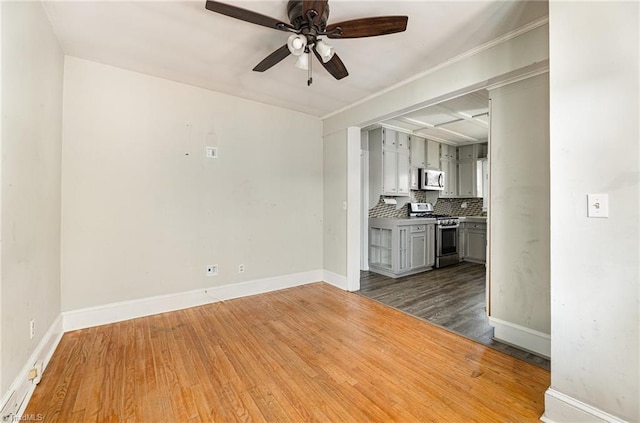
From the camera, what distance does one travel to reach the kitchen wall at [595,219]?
131cm

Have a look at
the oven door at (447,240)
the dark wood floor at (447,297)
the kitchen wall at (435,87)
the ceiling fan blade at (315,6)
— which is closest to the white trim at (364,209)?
the dark wood floor at (447,297)

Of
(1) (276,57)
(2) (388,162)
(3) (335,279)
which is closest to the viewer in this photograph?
(1) (276,57)

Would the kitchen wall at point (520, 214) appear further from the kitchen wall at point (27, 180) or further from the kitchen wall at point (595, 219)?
the kitchen wall at point (27, 180)

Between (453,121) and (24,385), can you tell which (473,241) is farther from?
(24,385)

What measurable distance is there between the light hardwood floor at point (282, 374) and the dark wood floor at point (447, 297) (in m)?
0.18

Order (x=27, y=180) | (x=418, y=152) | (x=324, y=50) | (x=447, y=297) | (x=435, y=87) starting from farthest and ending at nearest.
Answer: (x=418, y=152) < (x=447, y=297) < (x=435, y=87) < (x=324, y=50) < (x=27, y=180)

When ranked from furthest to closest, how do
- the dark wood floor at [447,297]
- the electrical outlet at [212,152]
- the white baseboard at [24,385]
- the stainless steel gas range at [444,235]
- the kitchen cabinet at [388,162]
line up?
the stainless steel gas range at [444,235]
the kitchen cabinet at [388,162]
the electrical outlet at [212,152]
the dark wood floor at [447,297]
the white baseboard at [24,385]

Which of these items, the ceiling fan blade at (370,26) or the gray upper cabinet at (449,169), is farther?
the gray upper cabinet at (449,169)

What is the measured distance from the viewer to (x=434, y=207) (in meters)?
6.27

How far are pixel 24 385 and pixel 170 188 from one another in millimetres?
1974

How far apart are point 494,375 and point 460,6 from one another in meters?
2.63

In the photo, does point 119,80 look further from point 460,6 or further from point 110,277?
point 460,6

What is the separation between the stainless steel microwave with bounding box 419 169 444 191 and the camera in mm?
5434

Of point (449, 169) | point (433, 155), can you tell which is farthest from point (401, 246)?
point (449, 169)
